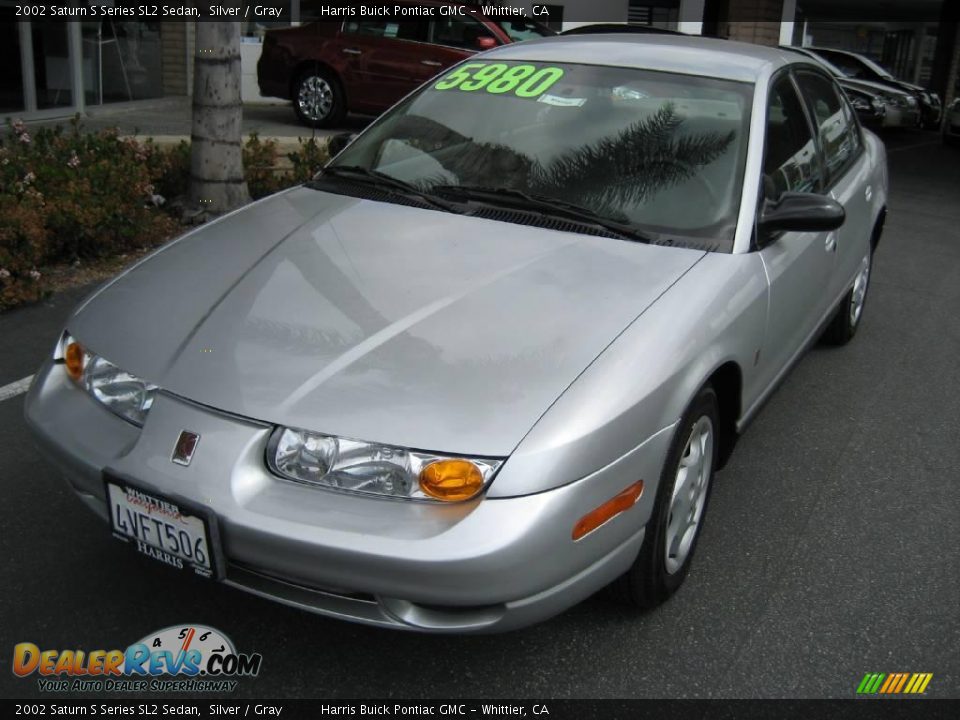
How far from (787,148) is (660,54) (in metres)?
0.61

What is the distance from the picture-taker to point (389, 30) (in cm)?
1168

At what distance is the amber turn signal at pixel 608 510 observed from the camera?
2.38m

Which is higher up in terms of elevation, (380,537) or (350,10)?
(350,10)

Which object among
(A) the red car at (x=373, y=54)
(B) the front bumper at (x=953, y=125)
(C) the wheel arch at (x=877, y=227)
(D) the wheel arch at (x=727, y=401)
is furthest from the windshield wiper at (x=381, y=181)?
(B) the front bumper at (x=953, y=125)

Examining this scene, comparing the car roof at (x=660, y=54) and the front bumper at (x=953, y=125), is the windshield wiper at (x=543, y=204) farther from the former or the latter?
the front bumper at (x=953, y=125)

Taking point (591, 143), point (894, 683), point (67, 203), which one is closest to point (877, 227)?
point (591, 143)

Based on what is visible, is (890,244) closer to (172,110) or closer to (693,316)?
(693,316)

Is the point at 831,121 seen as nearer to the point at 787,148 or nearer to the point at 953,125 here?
the point at 787,148

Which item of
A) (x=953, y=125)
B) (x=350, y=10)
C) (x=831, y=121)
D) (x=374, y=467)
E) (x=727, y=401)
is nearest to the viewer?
(x=374, y=467)

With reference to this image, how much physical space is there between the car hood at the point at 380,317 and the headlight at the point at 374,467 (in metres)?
0.03

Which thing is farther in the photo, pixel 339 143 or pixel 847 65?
pixel 847 65

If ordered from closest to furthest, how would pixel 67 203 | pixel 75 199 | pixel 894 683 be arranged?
pixel 894 683 → pixel 67 203 → pixel 75 199

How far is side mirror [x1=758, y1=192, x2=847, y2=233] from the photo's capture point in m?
3.29

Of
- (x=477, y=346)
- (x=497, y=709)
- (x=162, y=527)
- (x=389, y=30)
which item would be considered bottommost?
(x=497, y=709)
